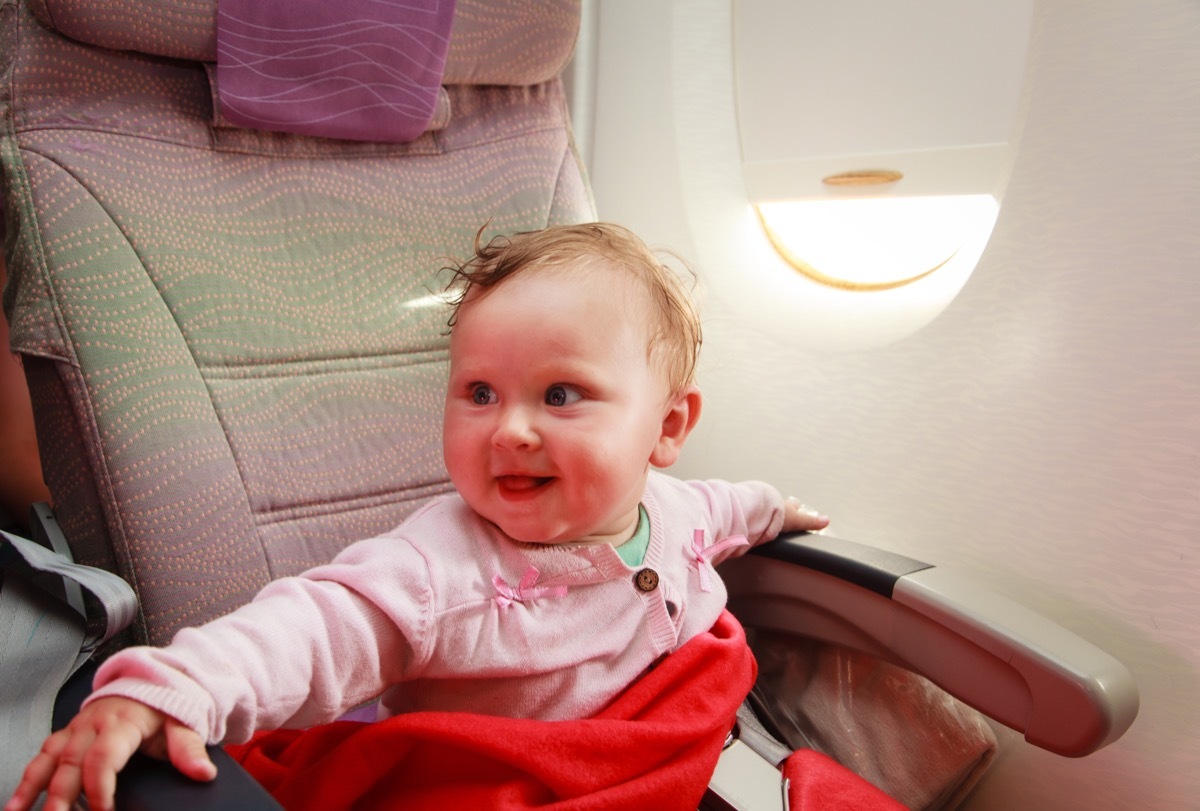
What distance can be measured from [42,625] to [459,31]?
943mm

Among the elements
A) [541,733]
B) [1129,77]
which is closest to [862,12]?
[1129,77]

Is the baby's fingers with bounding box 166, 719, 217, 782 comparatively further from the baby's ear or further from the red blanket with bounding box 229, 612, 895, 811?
the baby's ear

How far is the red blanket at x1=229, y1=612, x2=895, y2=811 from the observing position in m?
0.80

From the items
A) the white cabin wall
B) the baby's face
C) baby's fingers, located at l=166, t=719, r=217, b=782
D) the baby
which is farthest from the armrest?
baby's fingers, located at l=166, t=719, r=217, b=782

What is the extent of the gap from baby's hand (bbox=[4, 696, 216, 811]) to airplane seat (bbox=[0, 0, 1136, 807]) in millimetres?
408

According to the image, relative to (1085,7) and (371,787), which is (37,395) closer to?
(371,787)

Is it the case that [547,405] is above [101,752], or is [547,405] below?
above

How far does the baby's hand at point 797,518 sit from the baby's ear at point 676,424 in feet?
0.99

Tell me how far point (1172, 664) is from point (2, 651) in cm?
124

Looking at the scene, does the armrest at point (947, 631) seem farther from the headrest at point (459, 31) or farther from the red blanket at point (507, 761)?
the headrest at point (459, 31)

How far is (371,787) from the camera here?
863 mm

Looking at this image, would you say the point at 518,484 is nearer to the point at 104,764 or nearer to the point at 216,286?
the point at 104,764

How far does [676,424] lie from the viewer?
3.43ft

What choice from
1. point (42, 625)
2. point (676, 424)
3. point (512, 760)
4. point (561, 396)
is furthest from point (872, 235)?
point (42, 625)
